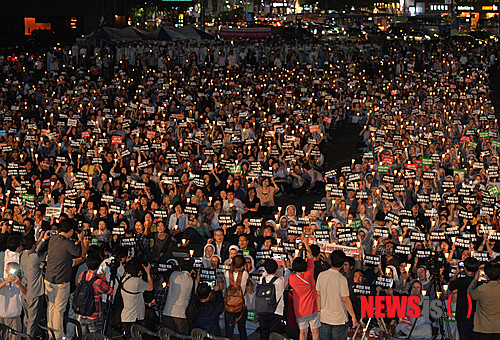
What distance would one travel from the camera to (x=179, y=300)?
9852mm

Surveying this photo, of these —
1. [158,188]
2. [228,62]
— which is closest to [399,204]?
[158,188]

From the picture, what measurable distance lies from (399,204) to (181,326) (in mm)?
6516

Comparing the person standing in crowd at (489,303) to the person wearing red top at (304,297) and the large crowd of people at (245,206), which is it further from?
the person wearing red top at (304,297)

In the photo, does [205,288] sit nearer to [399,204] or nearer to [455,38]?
[399,204]

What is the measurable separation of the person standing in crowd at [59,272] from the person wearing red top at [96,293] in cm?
37

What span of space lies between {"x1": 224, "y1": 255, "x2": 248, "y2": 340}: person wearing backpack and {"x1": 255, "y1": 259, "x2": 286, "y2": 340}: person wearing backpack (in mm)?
244

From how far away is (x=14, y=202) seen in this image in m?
14.8

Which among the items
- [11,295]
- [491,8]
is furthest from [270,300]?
[491,8]

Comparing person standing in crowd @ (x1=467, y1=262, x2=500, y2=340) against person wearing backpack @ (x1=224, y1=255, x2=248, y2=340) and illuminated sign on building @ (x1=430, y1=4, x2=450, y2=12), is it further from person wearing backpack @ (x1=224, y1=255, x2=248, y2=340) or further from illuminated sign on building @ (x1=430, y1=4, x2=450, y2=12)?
illuminated sign on building @ (x1=430, y1=4, x2=450, y2=12)

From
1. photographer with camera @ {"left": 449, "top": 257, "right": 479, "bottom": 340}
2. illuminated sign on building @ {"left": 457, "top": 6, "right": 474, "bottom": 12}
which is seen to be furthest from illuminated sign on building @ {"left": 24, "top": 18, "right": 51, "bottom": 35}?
illuminated sign on building @ {"left": 457, "top": 6, "right": 474, "bottom": 12}

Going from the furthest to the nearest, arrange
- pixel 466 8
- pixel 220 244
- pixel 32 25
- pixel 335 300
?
1. pixel 466 8
2. pixel 32 25
3. pixel 220 244
4. pixel 335 300

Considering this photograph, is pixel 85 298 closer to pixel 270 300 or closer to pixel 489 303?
pixel 270 300

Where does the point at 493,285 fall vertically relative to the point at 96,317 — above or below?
above

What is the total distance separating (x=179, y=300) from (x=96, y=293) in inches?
40.7
